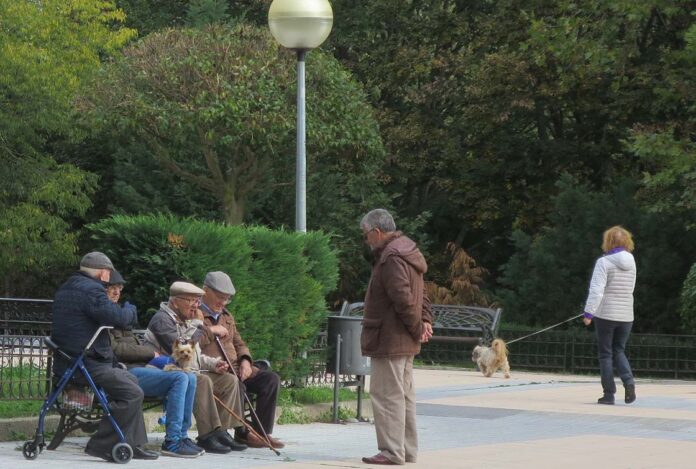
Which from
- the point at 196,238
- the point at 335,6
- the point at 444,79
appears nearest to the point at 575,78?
the point at 444,79

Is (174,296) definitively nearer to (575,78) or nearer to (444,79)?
(575,78)

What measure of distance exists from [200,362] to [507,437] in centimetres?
304

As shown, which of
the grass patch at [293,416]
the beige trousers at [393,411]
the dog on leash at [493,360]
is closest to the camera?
the beige trousers at [393,411]

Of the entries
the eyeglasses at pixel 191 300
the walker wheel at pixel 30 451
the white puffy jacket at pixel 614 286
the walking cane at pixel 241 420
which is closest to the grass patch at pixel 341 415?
the walking cane at pixel 241 420

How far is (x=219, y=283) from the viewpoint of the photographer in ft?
Answer: 37.6

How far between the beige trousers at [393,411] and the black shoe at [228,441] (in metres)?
1.22

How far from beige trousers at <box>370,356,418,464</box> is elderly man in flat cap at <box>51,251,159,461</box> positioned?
1.56 meters

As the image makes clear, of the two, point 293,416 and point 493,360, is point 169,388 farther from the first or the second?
point 493,360

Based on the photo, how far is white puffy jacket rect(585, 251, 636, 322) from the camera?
15594 millimetres

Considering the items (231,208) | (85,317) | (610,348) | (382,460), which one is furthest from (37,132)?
(382,460)

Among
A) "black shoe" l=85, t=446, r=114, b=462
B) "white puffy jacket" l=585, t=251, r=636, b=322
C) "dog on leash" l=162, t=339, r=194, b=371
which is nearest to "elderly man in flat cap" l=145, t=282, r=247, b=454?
"dog on leash" l=162, t=339, r=194, b=371

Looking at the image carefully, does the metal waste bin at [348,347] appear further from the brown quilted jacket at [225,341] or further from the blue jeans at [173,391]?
the blue jeans at [173,391]

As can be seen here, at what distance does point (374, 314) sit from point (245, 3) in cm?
2974

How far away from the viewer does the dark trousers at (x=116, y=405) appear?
1038 cm
